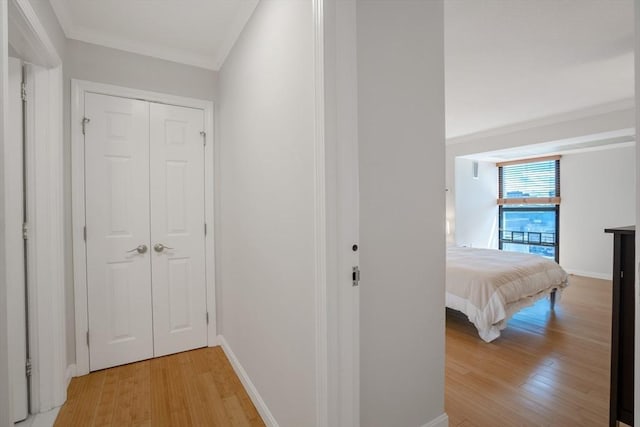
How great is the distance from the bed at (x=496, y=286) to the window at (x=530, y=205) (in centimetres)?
295

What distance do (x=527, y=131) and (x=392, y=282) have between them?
4815 mm

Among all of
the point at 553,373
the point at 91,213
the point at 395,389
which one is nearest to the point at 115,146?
the point at 91,213

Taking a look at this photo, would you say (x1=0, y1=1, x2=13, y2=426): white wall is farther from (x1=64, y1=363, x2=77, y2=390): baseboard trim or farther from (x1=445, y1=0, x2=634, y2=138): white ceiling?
(x1=445, y1=0, x2=634, y2=138): white ceiling

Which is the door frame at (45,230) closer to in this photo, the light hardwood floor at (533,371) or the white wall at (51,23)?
the white wall at (51,23)

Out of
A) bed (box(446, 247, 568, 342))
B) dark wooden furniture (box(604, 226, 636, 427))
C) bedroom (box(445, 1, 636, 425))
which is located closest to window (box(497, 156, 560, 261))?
bedroom (box(445, 1, 636, 425))

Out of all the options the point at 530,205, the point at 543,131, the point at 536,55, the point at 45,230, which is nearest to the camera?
the point at 45,230

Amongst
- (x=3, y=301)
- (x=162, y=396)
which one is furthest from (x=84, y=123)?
(x=162, y=396)

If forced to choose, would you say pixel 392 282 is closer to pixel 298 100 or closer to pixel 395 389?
pixel 395 389

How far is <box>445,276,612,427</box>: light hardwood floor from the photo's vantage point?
188cm

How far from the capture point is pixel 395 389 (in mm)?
1481

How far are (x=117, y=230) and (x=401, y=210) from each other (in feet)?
7.25

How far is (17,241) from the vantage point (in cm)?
173

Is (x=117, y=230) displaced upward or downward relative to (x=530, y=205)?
downward

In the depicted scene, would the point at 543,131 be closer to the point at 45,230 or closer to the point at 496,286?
the point at 496,286
